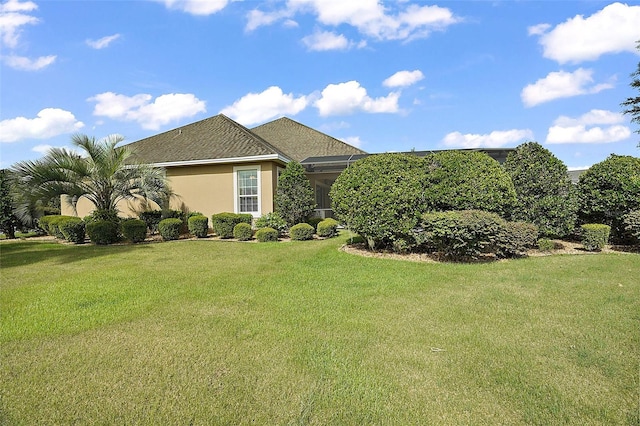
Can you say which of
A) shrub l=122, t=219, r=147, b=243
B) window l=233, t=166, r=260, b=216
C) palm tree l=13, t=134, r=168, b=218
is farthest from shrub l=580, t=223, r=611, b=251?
palm tree l=13, t=134, r=168, b=218

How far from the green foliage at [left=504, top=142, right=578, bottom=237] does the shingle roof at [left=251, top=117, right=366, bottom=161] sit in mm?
11928

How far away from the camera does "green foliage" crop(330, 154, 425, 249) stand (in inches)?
313

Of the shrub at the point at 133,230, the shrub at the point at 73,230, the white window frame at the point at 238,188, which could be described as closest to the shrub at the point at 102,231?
the shrub at the point at 133,230

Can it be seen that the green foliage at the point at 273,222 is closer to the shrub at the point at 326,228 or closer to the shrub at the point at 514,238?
the shrub at the point at 326,228

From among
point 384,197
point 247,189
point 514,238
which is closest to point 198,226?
point 247,189

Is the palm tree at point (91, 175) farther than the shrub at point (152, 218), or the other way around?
the shrub at point (152, 218)

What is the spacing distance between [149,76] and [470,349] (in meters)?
12.1

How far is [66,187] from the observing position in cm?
1167

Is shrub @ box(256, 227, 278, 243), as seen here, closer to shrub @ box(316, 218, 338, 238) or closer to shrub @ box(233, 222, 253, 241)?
shrub @ box(233, 222, 253, 241)

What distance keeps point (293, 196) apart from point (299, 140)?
9.68m

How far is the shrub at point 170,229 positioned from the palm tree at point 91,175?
1.54 meters

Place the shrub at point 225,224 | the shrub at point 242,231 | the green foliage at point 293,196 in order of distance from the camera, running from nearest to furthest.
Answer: the shrub at point 242,231 < the shrub at point 225,224 < the green foliage at point 293,196

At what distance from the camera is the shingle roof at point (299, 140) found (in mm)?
19875

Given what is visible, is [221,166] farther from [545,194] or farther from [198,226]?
[545,194]
